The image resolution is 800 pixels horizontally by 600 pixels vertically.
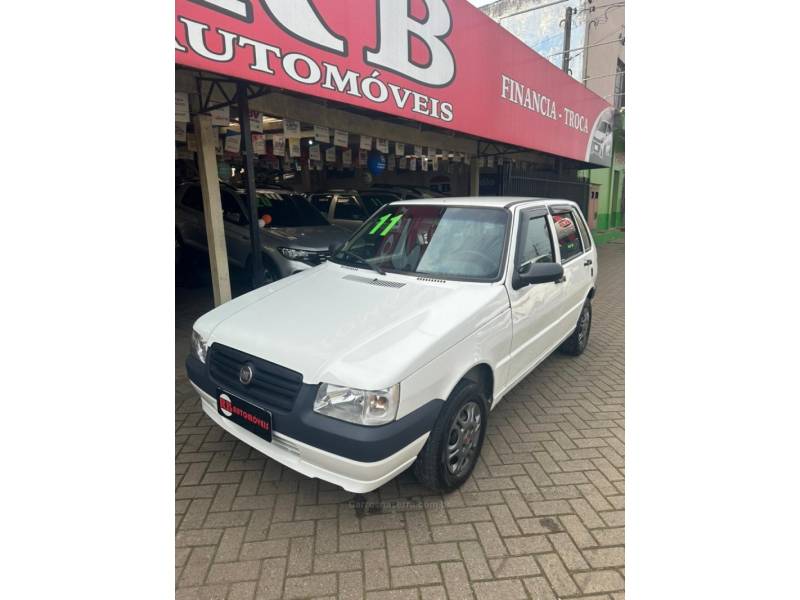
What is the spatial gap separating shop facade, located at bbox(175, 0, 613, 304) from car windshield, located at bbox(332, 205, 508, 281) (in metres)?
1.85

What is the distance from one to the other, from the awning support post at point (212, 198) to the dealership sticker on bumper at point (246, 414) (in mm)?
3039

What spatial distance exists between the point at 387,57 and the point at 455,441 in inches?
185

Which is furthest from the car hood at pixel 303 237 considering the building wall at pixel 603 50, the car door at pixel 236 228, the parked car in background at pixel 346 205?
the building wall at pixel 603 50

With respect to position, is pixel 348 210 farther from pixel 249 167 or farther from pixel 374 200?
pixel 249 167

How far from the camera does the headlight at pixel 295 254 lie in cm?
638

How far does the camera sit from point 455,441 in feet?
8.93

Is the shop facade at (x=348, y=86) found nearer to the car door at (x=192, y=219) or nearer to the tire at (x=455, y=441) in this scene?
the car door at (x=192, y=219)

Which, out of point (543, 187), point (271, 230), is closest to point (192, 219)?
point (271, 230)

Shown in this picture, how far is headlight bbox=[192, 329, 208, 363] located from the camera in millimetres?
2793

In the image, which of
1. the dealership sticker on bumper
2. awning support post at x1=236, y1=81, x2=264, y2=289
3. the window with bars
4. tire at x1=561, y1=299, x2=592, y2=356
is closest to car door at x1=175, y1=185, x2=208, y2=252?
awning support post at x1=236, y1=81, x2=264, y2=289

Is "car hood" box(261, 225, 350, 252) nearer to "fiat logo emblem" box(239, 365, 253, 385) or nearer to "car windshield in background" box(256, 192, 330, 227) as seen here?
"car windshield in background" box(256, 192, 330, 227)

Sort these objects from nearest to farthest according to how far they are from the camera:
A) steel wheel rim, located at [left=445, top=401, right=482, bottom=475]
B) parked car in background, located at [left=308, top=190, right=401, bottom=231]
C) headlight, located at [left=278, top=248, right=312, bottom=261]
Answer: steel wheel rim, located at [left=445, top=401, right=482, bottom=475] → headlight, located at [left=278, top=248, right=312, bottom=261] → parked car in background, located at [left=308, top=190, right=401, bottom=231]

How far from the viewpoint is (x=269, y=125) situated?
7.34 m

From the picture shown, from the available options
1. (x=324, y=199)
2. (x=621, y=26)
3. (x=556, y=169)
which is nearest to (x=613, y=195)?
(x=621, y=26)
